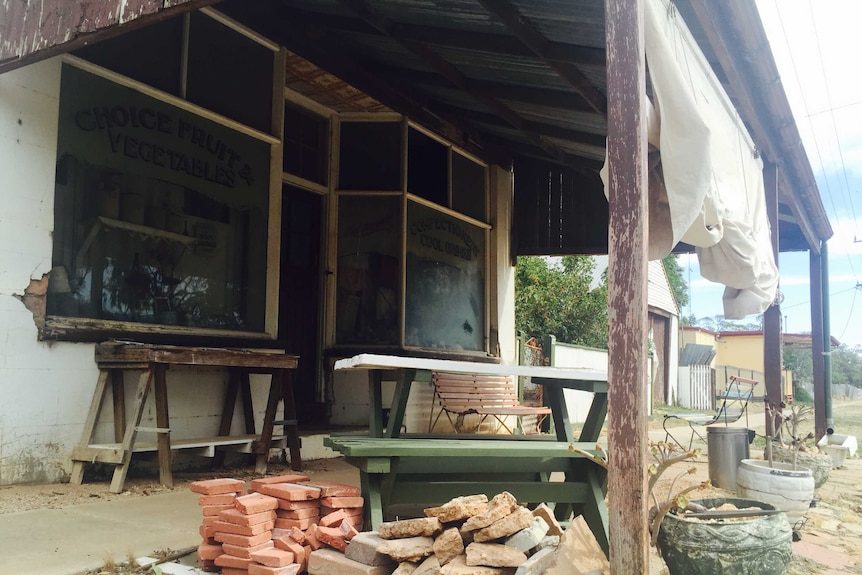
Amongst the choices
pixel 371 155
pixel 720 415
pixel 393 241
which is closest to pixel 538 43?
pixel 371 155

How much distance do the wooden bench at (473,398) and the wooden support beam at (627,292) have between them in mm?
4807

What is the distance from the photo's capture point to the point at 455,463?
3369 millimetres

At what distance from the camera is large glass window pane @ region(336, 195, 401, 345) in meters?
7.74

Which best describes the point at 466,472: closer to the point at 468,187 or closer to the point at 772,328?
the point at 772,328

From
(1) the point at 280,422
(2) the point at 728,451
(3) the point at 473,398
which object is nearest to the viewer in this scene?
(1) the point at 280,422

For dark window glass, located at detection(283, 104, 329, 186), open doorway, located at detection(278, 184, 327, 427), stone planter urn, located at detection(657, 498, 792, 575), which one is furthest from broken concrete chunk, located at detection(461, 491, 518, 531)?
dark window glass, located at detection(283, 104, 329, 186)

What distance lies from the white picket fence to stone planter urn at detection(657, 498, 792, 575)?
22812 mm

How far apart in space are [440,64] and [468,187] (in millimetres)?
2870

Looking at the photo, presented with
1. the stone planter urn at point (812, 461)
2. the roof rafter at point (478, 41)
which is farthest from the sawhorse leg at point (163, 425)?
the stone planter urn at point (812, 461)

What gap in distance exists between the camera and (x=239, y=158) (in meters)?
5.94

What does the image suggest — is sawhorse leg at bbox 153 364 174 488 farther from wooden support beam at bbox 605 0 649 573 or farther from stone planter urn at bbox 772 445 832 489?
stone planter urn at bbox 772 445 832 489

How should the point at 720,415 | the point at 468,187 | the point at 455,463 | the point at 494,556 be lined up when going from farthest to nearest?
the point at 720,415 → the point at 468,187 → the point at 455,463 → the point at 494,556

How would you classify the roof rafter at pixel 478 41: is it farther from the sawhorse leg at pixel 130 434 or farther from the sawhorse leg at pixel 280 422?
the sawhorse leg at pixel 130 434

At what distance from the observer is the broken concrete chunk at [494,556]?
8.59 ft
